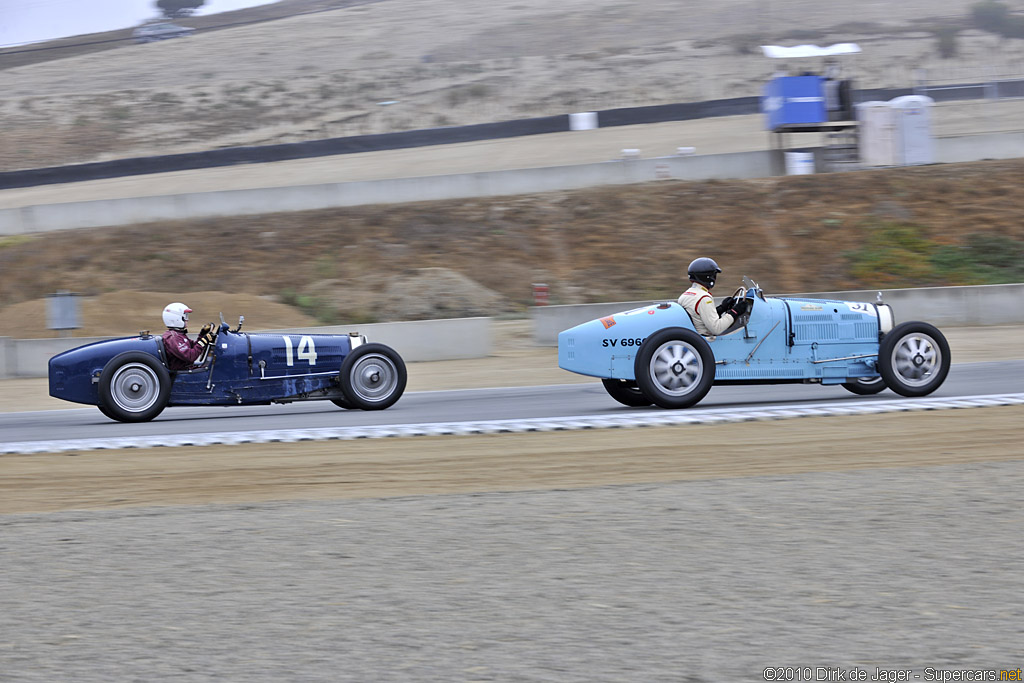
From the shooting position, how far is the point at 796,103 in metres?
28.2

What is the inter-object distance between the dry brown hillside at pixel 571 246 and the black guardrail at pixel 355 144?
28.0 feet

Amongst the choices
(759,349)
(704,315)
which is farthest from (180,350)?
(759,349)

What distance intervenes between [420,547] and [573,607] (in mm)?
1207

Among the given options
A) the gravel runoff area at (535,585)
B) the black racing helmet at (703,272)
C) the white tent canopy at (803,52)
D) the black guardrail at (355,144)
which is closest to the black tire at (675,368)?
the black racing helmet at (703,272)

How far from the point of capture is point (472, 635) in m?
4.08

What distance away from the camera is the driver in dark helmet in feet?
32.2

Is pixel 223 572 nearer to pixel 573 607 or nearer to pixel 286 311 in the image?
pixel 573 607

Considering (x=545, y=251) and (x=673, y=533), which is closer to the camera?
(x=673, y=533)

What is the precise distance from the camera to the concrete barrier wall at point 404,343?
18172 millimetres

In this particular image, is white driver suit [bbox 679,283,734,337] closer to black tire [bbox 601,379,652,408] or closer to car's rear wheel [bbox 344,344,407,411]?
black tire [bbox 601,379,652,408]

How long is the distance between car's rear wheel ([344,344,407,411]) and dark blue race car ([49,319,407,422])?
0.01 m

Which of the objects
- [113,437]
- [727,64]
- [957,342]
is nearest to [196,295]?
[113,437]

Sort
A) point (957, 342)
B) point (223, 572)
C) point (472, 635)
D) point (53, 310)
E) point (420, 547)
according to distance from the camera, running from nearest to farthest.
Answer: point (472, 635)
point (223, 572)
point (420, 547)
point (957, 342)
point (53, 310)

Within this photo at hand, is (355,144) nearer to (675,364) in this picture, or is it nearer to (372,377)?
(372,377)
